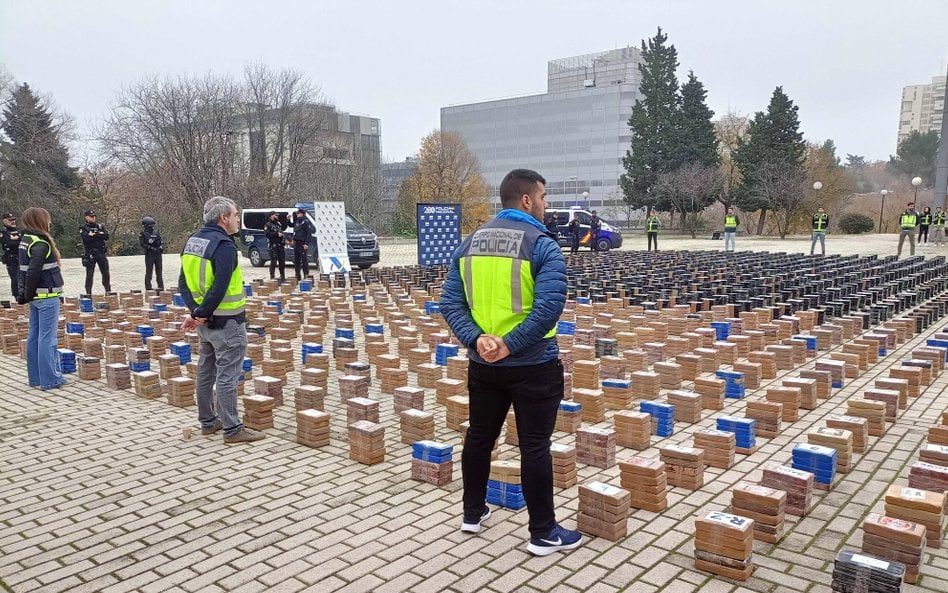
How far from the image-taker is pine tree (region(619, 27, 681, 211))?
4769cm

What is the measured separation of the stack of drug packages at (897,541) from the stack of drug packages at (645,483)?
1.14 metres

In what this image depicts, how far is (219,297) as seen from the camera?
5199 mm

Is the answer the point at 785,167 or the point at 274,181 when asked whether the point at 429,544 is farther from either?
the point at 785,167

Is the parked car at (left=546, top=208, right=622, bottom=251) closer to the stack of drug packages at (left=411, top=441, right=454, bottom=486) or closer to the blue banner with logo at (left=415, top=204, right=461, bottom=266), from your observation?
the blue banner with logo at (left=415, top=204, right=461, bottom=266)

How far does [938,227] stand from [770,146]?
1633 cm

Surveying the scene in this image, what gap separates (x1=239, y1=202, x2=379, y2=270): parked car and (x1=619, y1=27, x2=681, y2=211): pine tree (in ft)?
101

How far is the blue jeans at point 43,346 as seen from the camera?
7.19 meters

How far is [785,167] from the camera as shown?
1668 inches

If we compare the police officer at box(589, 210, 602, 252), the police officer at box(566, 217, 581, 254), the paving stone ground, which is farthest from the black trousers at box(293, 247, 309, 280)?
the police officer at box(589, 210, 602, 252)

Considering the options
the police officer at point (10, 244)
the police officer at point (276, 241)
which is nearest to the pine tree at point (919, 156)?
the police officer at point (276, 241)

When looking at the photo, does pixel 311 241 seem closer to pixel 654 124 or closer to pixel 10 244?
pixel 10 244

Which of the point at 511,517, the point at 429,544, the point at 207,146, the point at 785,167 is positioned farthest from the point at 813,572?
the point at 785,167

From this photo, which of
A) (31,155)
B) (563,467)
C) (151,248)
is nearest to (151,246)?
(151,248)

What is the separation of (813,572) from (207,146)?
130 feet
